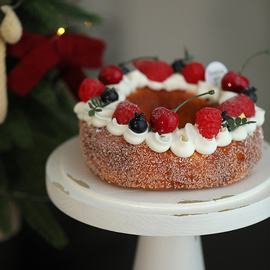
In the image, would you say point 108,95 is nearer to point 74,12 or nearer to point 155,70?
point 155,70

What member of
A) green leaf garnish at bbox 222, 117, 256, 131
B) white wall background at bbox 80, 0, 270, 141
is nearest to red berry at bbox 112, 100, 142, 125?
green leaf garnish at bbox 222, 117, 256, 131

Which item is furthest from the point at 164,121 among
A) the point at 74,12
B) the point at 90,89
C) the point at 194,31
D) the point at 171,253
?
the point at 194,31

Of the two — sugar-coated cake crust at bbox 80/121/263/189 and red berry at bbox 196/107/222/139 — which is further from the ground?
red berry at bbox 196/107/222/139

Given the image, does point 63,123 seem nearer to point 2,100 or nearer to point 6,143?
point 6,143

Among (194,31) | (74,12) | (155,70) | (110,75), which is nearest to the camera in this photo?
(110,75)

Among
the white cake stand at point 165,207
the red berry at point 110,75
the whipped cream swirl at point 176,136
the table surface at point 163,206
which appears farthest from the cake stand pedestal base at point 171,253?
the red berry at point 110,75

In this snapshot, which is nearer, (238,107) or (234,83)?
(238,107)

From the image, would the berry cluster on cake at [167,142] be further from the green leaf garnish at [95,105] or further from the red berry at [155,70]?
the red berry at [155,70]

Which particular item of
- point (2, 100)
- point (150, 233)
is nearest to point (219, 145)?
point (150, 233)

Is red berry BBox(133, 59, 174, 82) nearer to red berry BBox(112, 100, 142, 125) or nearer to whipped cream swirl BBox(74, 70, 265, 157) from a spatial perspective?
whipped cream swirl BBox(74, 70, 265, 157)
